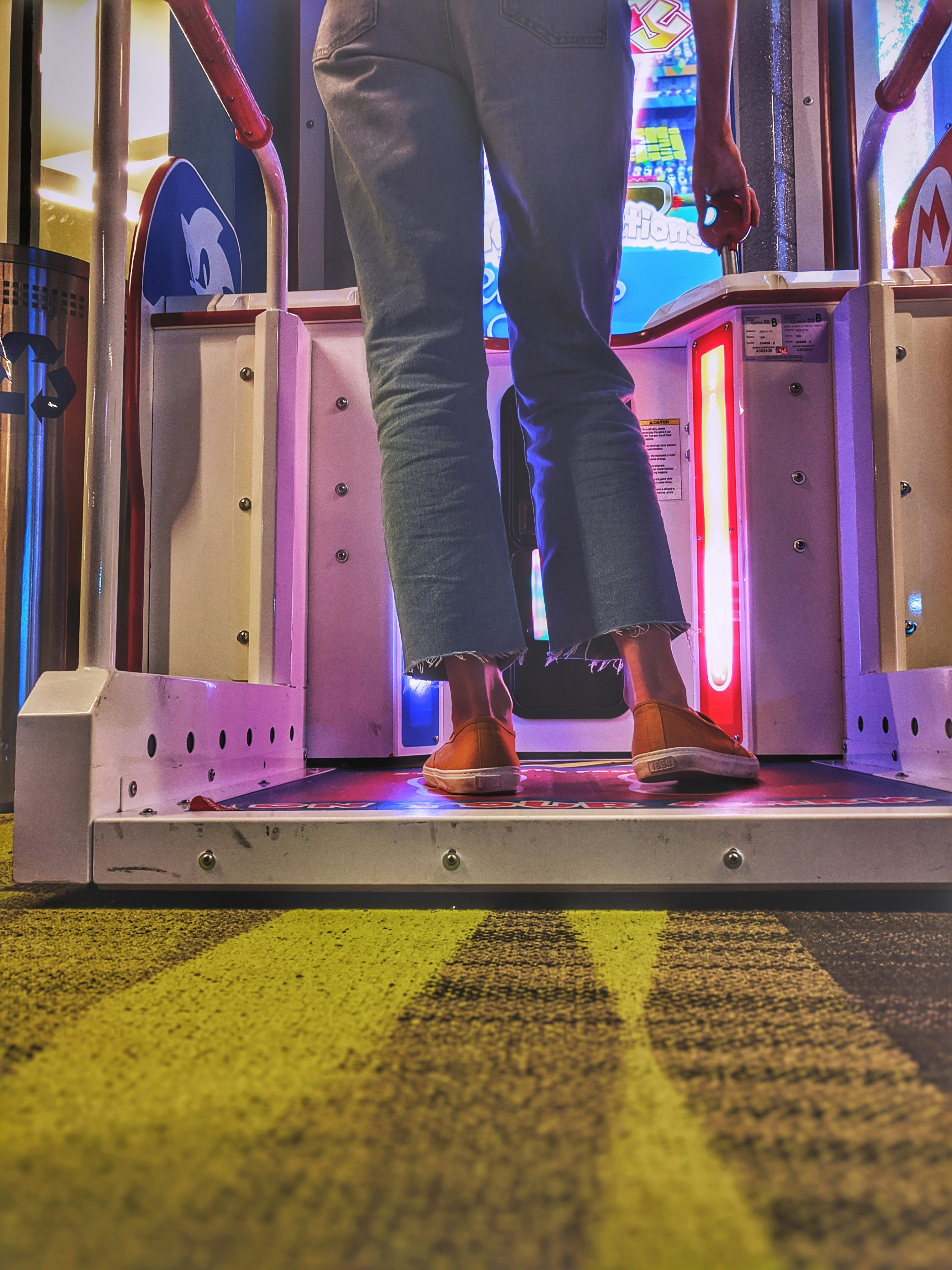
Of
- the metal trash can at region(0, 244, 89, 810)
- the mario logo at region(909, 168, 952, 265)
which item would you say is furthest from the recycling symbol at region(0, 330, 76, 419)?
the mario logo at region(909, 168, 952, 265)

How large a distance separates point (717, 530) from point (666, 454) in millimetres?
244

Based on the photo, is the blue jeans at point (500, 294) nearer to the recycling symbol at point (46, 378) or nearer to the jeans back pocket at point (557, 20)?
the jeans back pocket at point (557, 20)

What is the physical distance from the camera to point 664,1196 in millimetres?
319

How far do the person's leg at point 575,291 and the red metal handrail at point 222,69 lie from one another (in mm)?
458

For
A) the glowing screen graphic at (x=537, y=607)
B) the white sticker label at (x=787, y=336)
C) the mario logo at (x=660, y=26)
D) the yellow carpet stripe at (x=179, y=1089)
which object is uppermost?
the mario logo at (x=660, y=26)

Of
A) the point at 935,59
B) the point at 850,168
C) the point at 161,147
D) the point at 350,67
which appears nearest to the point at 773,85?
the point at 850,168

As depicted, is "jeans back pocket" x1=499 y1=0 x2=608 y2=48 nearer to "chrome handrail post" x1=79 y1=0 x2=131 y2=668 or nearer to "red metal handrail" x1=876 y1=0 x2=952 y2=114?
"chrome handrail post" x1=79 y1=0 x2=131 y2=668

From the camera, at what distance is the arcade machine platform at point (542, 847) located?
0.78 metres

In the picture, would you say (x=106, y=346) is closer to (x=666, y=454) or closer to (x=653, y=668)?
(x=653, y=668)

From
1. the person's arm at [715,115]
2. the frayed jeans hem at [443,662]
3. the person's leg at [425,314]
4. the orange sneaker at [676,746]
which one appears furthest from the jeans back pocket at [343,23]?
the orange sneaker at [676,746]

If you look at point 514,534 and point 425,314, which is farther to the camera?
point 514,534

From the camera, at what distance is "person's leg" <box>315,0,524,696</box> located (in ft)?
3.29

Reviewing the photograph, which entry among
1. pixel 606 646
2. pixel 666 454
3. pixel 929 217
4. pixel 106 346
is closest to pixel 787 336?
pixel 666 454

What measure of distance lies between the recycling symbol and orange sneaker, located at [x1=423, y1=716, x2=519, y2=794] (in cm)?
144
